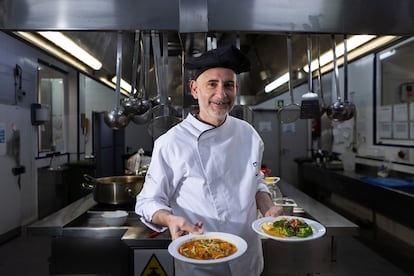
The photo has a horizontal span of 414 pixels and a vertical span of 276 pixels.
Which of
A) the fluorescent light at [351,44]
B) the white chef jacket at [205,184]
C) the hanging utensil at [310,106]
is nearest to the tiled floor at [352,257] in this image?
the hanging utensil at [310,106]

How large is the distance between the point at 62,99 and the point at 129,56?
12.0 feet

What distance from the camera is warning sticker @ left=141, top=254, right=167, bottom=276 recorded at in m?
1.64

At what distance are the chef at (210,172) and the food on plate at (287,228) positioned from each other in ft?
0.23

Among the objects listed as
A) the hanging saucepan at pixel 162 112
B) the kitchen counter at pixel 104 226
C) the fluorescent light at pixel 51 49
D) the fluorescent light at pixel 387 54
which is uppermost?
the fluorescent light at pixel 387 54

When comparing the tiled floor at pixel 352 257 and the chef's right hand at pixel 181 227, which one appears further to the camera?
the tiled floor at pixel 352 257

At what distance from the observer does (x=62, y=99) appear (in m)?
5.66

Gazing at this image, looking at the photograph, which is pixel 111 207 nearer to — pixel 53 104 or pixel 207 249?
pixel 207 249

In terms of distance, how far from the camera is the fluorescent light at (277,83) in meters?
2.94

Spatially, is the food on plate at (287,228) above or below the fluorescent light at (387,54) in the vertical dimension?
below

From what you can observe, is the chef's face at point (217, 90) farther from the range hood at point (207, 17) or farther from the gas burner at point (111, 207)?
the gas burner at point (111, 207)

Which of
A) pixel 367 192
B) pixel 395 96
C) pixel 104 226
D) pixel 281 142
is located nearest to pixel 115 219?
pixel 104 226

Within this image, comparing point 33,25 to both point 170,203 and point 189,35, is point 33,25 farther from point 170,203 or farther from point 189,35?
point 170,203

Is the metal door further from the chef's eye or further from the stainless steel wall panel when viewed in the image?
the chef's eye

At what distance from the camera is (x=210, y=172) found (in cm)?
125
